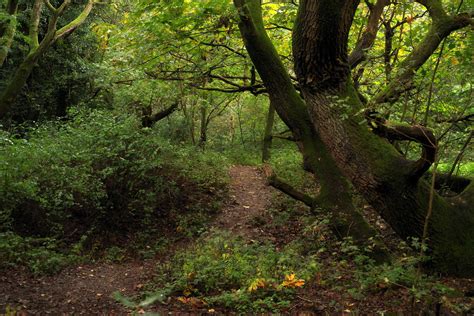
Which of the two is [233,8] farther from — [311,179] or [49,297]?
[311,179]

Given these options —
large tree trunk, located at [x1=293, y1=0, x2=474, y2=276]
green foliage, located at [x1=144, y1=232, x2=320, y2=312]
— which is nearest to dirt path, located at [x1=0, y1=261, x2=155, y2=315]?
green foliage, located at [x1=144, y1=232, x2=320, y2=312]

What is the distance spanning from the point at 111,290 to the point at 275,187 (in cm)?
340

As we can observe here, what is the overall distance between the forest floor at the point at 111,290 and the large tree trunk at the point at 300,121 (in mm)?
1538

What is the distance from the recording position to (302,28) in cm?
531

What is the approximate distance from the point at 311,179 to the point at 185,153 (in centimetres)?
389

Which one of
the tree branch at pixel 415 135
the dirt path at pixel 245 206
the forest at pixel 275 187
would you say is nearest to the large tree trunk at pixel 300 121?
the forest at pixel 275 187

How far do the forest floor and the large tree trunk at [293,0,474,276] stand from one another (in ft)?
2.03

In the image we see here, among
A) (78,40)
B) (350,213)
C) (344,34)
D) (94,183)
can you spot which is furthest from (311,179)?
(78,40)

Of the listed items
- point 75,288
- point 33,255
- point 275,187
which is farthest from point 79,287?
point 275,187

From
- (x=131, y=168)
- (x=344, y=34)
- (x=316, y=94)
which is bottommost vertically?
(x=131, y=168)

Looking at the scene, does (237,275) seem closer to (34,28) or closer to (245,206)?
(245,206)

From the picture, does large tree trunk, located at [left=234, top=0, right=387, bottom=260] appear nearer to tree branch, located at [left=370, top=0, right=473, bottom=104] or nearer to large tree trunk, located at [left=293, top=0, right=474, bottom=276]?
large tree trunk, located at [left=293, top=0, right=474, bottom=276]

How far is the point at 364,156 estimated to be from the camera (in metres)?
5.44

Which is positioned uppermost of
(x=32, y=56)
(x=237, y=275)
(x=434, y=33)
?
(x=32, y=56)
